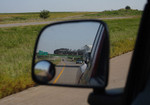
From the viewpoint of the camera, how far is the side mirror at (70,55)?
5.80ft

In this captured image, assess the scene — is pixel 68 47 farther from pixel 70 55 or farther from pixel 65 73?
pixel 65 73

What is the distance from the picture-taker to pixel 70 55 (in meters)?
2.20

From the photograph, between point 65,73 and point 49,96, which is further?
point 49,96

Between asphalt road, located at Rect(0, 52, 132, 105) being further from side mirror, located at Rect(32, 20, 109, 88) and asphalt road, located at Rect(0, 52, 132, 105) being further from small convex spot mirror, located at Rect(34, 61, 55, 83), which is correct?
small convex spot mirror, located at Rect(34, 61, 55, 83)

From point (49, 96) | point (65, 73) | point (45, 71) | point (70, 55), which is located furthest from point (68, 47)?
point (49, 96)

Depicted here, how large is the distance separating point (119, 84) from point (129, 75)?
4.94m

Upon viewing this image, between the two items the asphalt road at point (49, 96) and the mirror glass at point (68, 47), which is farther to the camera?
the asphalt road at point (49, 96)

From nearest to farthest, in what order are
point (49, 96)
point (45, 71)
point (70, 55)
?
point (45, 71) → point (70, 55) → point (49, 96)

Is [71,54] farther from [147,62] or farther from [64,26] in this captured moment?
[147,62]

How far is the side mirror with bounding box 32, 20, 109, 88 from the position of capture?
69.6 inches

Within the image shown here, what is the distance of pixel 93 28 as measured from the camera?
2.25 meters

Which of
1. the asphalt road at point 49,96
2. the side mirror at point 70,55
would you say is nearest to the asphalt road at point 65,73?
the side mirror at point 70,55

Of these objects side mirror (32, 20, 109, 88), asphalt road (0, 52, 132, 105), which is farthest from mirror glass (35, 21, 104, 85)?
asphalt road (0, 52, 132, 105)

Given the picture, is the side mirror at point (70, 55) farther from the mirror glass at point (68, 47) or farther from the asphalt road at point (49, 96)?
the asphalt road at point (49, 96)
